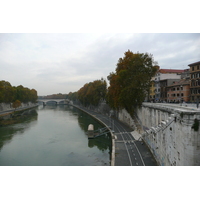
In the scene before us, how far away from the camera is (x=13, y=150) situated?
23109 millimetres

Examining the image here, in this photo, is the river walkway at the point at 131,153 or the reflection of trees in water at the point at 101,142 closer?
the river walkway at the point at 131,153

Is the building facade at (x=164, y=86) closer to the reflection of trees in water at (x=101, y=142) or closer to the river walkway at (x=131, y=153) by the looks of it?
the reflection of trees in water at (x=101, y=142)

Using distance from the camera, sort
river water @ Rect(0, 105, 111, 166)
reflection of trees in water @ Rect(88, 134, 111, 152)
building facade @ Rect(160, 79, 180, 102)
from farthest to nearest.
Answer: building facade @ Rect(160, 79, 180, 102), reflection of trees in water @ Rect(88, 134, 111, 152), river water @ Rect(0, 105, 111, 166)

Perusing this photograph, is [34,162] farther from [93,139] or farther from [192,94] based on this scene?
[192,94]

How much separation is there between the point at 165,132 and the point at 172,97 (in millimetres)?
29859

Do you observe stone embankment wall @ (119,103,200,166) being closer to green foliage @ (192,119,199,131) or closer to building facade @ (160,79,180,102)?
green foliage @ (192,119,199,131)

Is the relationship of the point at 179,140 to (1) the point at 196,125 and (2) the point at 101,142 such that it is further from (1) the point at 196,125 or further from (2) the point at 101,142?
(2) the point at 101,142

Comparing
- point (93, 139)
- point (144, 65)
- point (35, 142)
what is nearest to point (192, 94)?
point (144, 65)

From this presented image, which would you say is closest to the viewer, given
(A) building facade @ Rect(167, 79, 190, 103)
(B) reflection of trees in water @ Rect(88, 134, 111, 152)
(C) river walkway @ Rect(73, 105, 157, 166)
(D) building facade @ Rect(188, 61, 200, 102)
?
(C) river walkway @ Rect(73, 105, 157, 166)

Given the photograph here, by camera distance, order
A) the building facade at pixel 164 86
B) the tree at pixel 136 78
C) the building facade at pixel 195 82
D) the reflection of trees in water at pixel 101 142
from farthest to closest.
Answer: the building facade at pixel 164 86
the building facade at pixel 195 82
the tree at pixel 136 78
the reflection of trees in water at pixel 101 142

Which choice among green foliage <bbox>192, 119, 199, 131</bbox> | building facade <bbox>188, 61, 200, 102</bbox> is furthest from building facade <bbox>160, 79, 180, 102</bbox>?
green foliage <bbox>192, 119, 199, 131</bbox>

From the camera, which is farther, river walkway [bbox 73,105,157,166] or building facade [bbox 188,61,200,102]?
building facade [bbox 188,61,200,102]

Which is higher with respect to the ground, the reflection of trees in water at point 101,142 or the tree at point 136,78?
the tree at point 136,78

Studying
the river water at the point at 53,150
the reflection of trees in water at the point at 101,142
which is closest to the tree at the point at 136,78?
the reflection of trees in water at the point at 101,142
